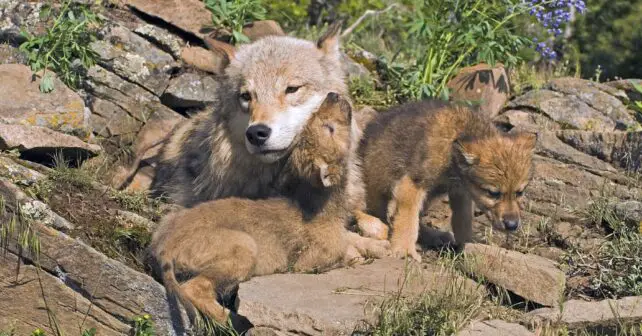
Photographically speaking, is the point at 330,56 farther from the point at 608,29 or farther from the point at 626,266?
the point at 608,29

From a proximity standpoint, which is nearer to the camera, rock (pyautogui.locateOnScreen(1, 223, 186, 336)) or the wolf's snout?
rock (pyautogui.locateOnScreen(1, 223, 186, 336))

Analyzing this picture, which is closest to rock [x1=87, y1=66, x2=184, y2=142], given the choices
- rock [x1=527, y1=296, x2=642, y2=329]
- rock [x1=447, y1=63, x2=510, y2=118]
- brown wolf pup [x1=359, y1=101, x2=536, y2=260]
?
brown wolf pup [x1=359, y1=101, x2=536, y2=260]

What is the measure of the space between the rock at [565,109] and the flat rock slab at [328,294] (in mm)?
3031

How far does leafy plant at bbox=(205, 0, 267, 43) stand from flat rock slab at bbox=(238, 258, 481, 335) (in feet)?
10.4

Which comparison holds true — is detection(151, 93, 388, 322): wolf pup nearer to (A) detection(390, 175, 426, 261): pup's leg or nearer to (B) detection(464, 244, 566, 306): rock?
(A) detection(390, 175, 426, 261): pup's leg

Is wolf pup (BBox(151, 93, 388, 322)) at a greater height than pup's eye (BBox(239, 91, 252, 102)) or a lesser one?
lesser

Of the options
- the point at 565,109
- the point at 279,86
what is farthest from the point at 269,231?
the point at 565,109

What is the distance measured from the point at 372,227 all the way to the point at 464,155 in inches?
33.5

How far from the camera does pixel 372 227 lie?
6281 mm

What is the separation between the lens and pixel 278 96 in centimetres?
574

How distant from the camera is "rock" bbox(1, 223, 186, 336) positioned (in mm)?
5086

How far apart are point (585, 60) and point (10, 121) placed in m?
7.73

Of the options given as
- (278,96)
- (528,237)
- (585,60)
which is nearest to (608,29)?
(585,60)

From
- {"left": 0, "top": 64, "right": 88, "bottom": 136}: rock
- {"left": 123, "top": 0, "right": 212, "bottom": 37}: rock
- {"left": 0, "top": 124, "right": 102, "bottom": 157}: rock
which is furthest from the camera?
{"left": 123, "top": 0, "right": 212, "bottom": 37}: rock
